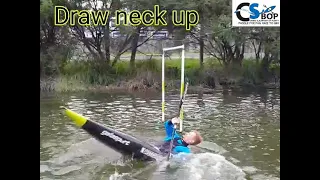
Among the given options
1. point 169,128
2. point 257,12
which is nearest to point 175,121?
point 169,128

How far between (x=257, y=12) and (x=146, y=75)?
90 centimetres

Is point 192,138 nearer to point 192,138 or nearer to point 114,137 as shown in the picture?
point 192,138

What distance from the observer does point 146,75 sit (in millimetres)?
3184

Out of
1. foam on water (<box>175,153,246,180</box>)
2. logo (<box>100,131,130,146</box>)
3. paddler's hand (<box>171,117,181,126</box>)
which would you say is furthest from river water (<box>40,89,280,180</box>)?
paddler's hand (<box>171,117,181,126</box>)

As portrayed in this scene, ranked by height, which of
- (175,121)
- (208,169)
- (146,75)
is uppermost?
(146,75)

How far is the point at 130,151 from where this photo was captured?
2781 mm

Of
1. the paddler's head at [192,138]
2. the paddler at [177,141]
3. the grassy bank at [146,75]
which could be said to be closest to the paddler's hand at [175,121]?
the paddler at [177,141]

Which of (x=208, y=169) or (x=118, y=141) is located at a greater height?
(x=118, y=141)

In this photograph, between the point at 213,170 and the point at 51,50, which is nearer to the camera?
the point at 213,170

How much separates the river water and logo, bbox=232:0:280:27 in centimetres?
53

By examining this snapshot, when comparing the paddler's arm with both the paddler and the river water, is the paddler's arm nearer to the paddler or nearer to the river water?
the paddler

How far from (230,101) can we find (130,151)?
2.98ft
